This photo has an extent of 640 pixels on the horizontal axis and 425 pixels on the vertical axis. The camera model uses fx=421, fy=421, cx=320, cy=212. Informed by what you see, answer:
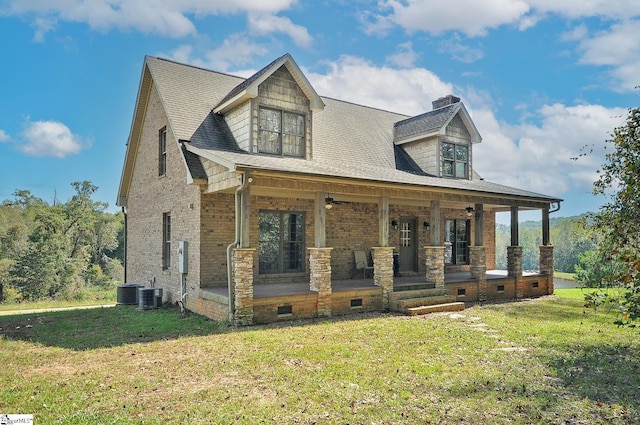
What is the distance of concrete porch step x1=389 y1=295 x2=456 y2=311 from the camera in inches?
444

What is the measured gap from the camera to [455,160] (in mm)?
16375

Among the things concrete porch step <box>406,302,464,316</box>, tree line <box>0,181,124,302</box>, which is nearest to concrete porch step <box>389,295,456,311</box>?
concrete porch step <box>406,302,464,316</box>

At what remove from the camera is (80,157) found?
49.9 m

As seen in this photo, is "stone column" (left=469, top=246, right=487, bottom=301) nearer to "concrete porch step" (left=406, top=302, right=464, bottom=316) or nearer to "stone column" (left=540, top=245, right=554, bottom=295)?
"concrete porch step" (left=406, top=302, right=464, bottom=316)

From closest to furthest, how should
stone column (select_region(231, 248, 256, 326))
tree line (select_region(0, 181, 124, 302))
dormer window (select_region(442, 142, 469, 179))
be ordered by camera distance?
stone column (select_region(231, 248, 256, 326)) < dormer window (select_region(442, 142, 469, 179)) < tree line (select_region(0, 181, 124, 302))

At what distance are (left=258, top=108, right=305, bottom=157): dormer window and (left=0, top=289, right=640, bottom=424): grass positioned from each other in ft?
17.1

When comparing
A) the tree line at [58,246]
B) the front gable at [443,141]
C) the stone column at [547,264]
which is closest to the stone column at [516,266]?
the stone column at [547,264]

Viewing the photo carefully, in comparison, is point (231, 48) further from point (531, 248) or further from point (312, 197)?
point (531, 248)

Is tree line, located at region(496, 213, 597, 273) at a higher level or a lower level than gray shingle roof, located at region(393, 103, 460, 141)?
lower

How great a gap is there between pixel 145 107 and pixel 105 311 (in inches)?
286

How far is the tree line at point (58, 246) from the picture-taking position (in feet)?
104

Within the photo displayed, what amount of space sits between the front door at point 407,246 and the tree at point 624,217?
28.9ft

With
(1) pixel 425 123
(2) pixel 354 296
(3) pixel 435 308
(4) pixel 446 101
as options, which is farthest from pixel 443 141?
(2) pixel 354 296

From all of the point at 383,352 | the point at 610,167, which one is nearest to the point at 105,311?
the point at 383,352
